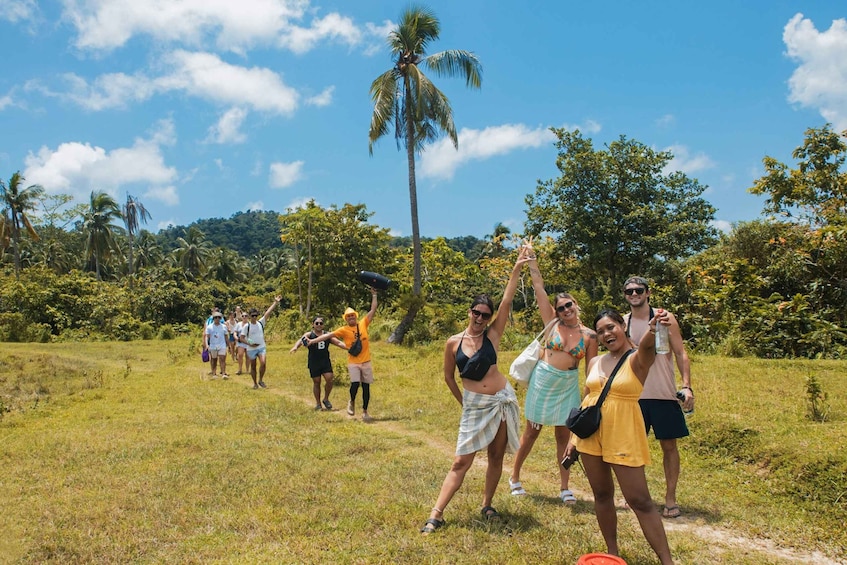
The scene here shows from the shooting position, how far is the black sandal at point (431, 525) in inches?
171

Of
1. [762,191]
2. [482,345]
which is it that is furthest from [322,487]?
[762,191]

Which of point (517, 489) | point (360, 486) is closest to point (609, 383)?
point (517, 489)

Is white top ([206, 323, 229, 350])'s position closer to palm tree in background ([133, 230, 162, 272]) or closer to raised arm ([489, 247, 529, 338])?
raised arm ([489, 247, 529, 338])

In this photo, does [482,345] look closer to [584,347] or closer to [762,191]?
[584,347]

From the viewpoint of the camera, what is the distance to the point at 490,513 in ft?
15.1

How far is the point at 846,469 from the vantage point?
5109 mm

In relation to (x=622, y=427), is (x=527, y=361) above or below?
above

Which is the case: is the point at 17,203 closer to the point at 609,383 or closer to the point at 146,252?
the point at 146,252

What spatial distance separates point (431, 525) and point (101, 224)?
4470 centimetres

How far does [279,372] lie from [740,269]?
10745mm

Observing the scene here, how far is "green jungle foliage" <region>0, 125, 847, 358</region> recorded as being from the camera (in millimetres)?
12891

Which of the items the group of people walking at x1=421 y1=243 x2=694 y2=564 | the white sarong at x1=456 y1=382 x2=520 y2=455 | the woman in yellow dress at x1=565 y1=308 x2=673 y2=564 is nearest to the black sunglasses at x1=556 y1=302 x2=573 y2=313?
the group of people walking at x1=421 y1=243 x2=694 y2=564

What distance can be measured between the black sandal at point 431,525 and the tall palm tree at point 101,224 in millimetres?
44493

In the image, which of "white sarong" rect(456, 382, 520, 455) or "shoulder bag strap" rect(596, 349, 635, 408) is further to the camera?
"white sarong" rect(456, 382, 520, 455)
